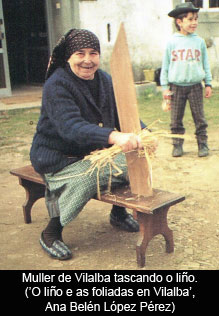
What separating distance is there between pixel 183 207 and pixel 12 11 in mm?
10489

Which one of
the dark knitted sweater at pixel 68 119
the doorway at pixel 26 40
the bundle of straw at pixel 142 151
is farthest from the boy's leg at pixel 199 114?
the doorway at pixel 26 40

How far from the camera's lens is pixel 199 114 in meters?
5.33

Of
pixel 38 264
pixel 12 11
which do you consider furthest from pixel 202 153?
pixel 12 11

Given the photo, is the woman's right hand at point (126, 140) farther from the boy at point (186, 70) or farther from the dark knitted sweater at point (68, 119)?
the boy at point (186, 70)

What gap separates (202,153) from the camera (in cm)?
537

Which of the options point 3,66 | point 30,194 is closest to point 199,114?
point 30,194

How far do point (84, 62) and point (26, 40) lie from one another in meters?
9.79

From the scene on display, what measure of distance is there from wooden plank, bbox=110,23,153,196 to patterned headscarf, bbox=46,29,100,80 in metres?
0.31

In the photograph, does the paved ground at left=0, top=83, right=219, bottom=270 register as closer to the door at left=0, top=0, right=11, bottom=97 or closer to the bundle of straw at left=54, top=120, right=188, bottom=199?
the bundle of straw at left=54, top=120, right=188, bottom=199

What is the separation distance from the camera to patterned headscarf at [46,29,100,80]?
9.63 ft

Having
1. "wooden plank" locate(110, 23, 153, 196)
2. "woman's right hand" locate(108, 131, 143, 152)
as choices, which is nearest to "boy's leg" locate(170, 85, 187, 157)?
Result: "wooden plank" locate(110, 23, 153, 196)

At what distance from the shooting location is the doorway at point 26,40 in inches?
449

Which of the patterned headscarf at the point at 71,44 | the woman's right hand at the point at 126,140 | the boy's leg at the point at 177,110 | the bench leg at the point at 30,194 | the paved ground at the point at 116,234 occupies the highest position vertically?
the patterned headscarf at the point at 71,44
